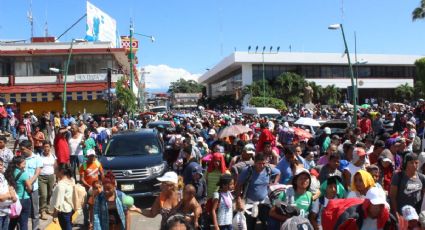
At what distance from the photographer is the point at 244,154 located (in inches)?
345

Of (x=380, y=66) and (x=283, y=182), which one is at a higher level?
(x=380, y=66)

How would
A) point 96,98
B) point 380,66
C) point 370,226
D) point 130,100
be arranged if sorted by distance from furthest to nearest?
point 380,66 < point 96,98 < point 130,100 < point 370,226

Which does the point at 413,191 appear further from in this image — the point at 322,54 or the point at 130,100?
the point at 322,54

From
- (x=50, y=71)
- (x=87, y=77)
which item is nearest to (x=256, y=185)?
(x=87, y=77)

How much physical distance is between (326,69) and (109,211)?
73.5 metres

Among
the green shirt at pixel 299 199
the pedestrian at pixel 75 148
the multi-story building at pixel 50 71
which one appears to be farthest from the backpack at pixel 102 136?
the multi-story building at pixel 50 71

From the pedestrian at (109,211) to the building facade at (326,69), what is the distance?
206ft

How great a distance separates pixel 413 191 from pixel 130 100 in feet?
109

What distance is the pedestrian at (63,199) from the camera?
7.64m

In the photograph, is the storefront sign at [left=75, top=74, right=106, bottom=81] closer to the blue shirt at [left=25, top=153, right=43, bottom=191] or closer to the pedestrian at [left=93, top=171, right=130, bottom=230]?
the blue shirt at [left=25, top=153, right=43, bottom=191]

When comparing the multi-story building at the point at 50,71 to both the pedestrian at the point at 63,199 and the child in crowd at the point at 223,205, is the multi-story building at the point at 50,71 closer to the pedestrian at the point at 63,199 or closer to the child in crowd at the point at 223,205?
the pedestrian at the point at 63,199

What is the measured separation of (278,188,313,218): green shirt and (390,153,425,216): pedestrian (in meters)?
1.25

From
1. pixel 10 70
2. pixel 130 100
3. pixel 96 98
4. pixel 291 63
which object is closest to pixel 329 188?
pixel 130 100

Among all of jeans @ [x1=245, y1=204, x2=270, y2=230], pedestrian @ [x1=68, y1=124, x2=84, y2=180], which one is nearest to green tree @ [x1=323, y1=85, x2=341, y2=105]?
pedestrian @ [x1=68, y1=124, x2=84, y2=180]
